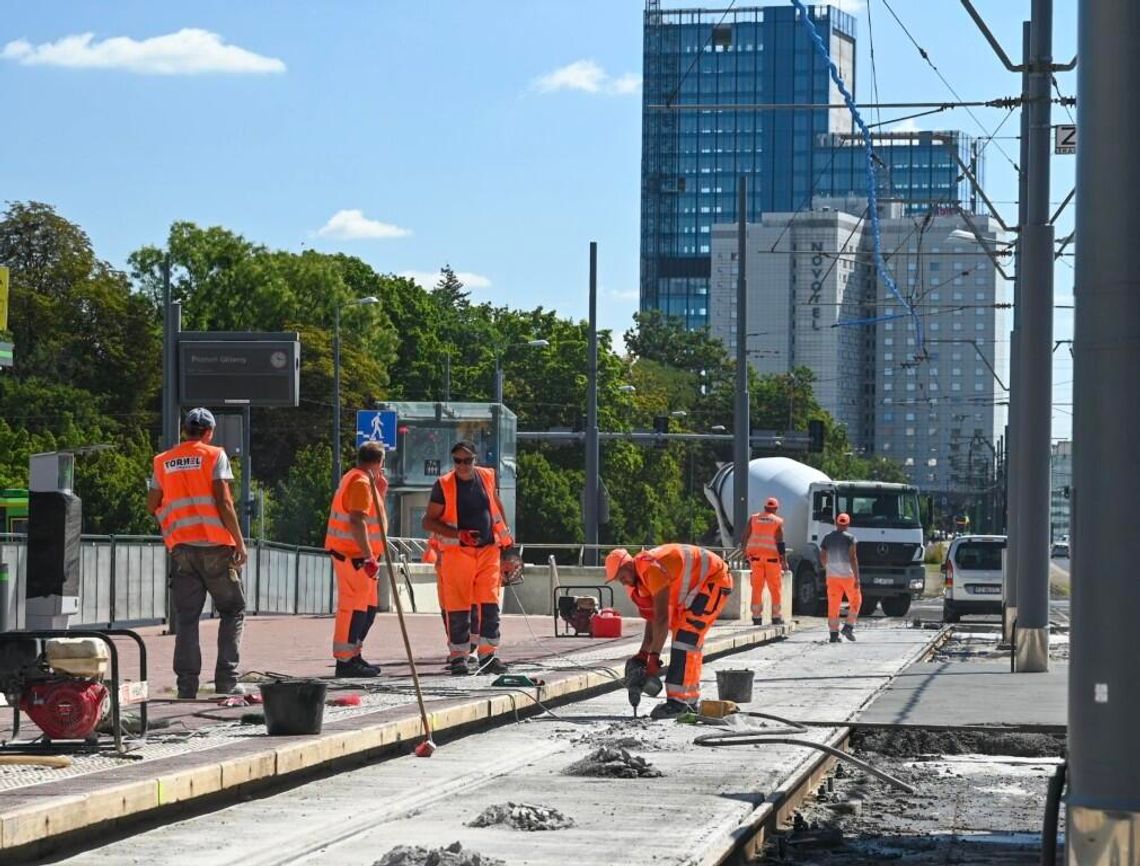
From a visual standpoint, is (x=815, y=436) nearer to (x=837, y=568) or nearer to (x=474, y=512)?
(x=837, y=568)

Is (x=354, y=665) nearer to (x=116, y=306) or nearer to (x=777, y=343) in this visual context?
(x=116, y=306)

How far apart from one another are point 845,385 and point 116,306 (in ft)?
403

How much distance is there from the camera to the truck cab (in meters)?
43.8

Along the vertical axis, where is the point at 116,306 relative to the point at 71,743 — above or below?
above

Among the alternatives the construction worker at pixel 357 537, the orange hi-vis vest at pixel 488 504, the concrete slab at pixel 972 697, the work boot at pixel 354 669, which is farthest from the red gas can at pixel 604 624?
the construction worker at pixel 357 537

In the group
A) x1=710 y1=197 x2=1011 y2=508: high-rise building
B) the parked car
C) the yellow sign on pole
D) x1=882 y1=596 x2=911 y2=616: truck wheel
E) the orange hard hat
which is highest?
x1=710 y1=197 x2=1011 y2=508: high-rise building

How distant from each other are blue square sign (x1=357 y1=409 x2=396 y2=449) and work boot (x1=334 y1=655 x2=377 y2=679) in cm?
2634

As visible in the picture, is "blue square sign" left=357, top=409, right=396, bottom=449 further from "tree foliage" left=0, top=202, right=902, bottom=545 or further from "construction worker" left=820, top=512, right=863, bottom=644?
"tree foliage" left=0, top=202, right=902, bottom=545

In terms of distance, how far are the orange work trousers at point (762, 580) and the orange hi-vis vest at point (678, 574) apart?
52.5ft

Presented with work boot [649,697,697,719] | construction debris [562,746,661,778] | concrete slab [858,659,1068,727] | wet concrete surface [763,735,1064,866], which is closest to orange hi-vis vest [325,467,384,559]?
work boot [649,697,697,719]

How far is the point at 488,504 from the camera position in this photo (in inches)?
617

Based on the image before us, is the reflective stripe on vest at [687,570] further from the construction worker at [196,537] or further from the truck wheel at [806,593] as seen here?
the truck wheel at [806,593]

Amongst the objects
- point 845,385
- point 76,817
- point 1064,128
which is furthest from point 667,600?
point 845,385

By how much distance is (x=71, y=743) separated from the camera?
31.9 ft
